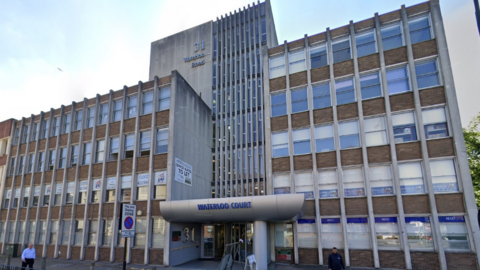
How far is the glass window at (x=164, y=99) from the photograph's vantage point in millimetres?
22553

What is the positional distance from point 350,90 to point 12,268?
20896 millimetres

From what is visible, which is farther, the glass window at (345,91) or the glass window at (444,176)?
the glass window at (345,91)

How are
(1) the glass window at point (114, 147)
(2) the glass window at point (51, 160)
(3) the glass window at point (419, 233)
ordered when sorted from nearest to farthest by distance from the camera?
(3) the glass window at point (419, 233), (1) the glass window at point (114, 147), (2) the glass window at point (51, 160)

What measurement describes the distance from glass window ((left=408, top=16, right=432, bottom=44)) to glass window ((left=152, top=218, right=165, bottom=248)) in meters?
20.4

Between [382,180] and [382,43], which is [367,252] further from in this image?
[382,43]

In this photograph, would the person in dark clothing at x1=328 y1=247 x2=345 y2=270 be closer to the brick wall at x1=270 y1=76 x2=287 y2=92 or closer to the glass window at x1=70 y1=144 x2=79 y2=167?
the brick wall at x1=270 y1=76 x2=287 y2=92

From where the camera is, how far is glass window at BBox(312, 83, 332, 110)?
20562mm

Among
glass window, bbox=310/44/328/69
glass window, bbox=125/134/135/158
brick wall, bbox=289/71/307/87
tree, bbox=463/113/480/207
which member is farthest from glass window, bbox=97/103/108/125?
tree, bbox=463/113/480/207

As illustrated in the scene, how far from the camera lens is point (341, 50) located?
2094 cm

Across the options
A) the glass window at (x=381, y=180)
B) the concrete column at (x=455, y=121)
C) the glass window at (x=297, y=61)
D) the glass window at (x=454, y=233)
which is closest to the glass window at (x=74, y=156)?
the glass window at (x=297, y=61)

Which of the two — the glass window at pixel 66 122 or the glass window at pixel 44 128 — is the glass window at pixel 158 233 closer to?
the glass window at pixel 66 122

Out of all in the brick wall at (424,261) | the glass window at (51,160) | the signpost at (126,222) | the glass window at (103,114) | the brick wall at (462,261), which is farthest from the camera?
the glass window at (51,160)

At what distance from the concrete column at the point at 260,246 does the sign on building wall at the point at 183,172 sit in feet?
22.6

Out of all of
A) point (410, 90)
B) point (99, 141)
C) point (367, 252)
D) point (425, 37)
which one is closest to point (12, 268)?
point (99, 141)
